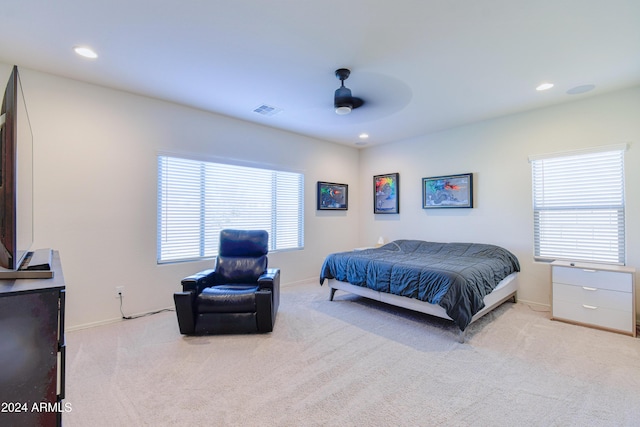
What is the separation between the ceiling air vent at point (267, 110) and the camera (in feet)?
12.6

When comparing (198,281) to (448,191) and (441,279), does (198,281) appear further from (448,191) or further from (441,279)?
(448,191)

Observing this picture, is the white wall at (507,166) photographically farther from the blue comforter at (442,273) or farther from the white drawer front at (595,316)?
the white drawer front at (595,316)

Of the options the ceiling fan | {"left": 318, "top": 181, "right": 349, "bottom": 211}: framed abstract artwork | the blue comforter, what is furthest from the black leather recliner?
{"left": 318, "top": 181, "right": 349, "bottom": 211}: framed abstract artwork

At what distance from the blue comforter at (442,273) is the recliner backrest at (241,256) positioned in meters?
1.05

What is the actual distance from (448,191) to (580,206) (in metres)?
1.68

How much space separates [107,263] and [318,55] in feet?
10.8

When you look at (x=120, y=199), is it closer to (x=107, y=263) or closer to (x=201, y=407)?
(x=107, y=263)

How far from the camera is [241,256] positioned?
11.9ft

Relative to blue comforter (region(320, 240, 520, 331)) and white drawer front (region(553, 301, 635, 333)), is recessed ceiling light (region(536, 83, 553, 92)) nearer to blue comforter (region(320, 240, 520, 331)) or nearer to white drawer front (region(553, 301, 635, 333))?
blue comforter (region(320, 240, 520, 331))

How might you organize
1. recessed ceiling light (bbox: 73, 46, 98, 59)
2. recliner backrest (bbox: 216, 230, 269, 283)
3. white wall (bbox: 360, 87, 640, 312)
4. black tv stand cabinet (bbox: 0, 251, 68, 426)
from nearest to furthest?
black tv stand cabinet (bbox: 0, 251, 68, 426) → recessed ceiling light (bbox: 73, 46, 98, 59) → white wall (bbox: 360, 87, 640, 312) → recliner backrest (bbox: 216, 230, 269, 283)

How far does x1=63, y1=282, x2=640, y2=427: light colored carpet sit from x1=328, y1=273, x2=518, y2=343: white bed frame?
0.70ft

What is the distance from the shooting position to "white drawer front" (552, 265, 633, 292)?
2.93 metres

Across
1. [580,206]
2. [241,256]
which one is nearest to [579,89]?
[580,206]

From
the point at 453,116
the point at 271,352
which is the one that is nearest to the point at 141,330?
the point at 271,352
